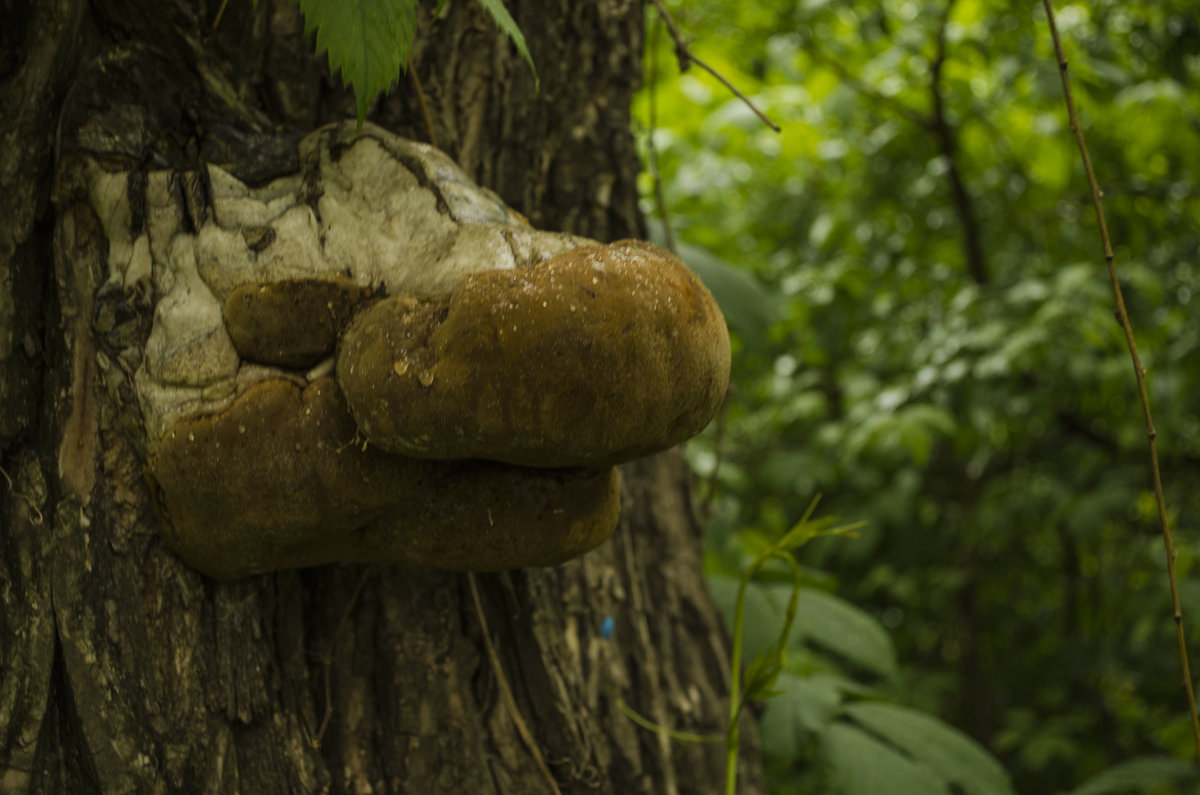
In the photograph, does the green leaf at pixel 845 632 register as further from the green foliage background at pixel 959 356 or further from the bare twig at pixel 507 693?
the bare twig at pixel 507 693

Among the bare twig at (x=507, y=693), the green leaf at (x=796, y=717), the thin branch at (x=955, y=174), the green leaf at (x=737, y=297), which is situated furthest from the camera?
the thin branch at (x=955, y=174)

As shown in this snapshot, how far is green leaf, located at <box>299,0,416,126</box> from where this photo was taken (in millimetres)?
936

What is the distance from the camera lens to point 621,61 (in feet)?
5.65

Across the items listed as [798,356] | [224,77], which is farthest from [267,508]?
[798,356]

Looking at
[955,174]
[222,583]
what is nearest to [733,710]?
[222,583]

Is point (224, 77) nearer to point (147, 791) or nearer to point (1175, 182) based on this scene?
point (147, 791)

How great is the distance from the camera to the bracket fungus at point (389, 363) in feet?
3.02

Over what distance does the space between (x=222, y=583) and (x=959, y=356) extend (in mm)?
2534

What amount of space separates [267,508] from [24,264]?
20.0 inches

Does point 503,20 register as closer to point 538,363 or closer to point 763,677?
point 538,363

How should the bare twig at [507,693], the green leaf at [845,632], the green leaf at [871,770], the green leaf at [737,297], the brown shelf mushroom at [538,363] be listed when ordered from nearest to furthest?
the brown shelf mushroom at [538,363] → the bare twig at [507,693] → the green leaf at [871,770] → the green leaf at [845,632] → the green leaf at [737,297]

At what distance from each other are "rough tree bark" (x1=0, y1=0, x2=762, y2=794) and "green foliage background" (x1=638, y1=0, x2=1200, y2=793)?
2.61ft

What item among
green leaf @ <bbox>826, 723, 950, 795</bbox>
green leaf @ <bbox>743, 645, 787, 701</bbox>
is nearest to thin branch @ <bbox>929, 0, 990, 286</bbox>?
green leaf @ <bbox>826, 723, 950, 795</bbox>

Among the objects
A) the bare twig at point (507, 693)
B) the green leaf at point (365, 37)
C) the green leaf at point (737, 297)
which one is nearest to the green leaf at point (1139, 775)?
the green leaf at point (737, 297)
